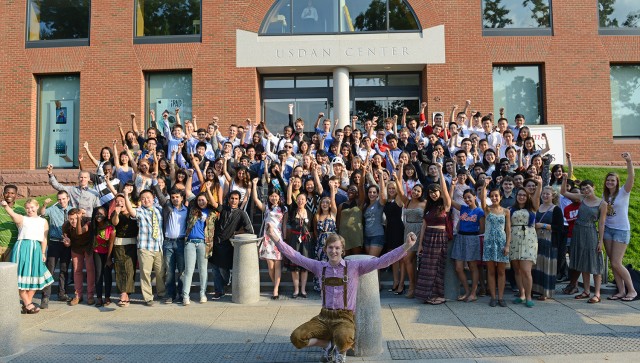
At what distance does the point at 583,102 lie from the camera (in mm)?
16734

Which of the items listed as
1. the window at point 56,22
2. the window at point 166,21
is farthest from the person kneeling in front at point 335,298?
the window at point 56,22

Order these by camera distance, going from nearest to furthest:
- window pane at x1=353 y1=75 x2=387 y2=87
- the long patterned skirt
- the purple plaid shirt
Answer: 1. the purple plaid shirt
2. the long patterned skirt
3. window pane at x1=353 y1=75 x2=387 y2=87

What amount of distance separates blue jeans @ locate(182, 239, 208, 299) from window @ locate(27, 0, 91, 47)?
40.7ft

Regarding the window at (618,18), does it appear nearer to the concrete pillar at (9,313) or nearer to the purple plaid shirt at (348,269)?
the purple plaid shirt at (348,269)

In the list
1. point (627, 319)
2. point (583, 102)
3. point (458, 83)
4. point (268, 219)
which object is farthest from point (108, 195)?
point (583, 102)

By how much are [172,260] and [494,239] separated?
523 centimetres

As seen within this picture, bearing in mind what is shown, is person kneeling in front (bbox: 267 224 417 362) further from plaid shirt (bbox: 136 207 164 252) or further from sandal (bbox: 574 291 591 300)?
sandal (bbox: 574 291 591 300)

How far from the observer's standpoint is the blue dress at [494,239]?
25.7 ft

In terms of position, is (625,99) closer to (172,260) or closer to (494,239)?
(494,239)

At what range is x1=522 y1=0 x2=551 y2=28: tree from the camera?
1720 centimetres

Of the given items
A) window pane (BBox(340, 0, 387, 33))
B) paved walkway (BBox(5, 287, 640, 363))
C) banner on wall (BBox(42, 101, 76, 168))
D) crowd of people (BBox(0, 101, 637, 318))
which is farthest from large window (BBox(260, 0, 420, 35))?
paved walkway (BBox(5, 287, 640, 363))

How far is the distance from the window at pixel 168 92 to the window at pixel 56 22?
2774 mm

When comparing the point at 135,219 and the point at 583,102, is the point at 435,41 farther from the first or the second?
the point at 135,219

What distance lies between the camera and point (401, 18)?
17.2m
